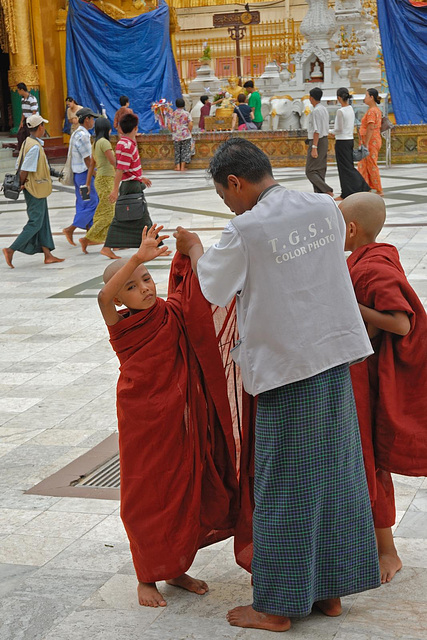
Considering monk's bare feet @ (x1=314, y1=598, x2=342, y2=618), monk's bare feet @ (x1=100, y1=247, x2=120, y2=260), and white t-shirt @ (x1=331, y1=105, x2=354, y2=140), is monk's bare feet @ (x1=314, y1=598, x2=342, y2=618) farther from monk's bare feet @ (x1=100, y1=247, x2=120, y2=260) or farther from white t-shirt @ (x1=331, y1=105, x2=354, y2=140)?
white t-shirt @ (x1=331, y1=105, x2=354, y2=140)

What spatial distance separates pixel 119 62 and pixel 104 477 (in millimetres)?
20037

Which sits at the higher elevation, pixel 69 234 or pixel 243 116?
pixel 243 116

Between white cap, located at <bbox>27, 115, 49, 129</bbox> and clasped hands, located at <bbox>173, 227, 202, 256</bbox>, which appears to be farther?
white cap, located at <bbox>27, 115, 49, 129</bbox>

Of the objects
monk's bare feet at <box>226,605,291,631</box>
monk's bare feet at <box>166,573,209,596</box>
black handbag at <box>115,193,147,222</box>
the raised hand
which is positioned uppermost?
the raised hand

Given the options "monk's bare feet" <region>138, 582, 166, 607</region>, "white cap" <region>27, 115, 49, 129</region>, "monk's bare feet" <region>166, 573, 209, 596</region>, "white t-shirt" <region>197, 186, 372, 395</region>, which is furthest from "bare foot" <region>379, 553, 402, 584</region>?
"white cap" <region>27, 115, 49, 129</region>

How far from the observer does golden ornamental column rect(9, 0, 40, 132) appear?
23780 mm

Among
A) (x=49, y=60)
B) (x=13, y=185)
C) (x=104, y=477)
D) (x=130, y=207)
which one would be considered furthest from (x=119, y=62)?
(x=104, y=477)

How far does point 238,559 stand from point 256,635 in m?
0.30

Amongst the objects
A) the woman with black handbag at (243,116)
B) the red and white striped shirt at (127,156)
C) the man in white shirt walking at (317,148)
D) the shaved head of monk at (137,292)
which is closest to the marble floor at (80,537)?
the shaved head of monk at (137,292)

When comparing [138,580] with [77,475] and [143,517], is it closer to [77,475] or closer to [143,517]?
[143,517]

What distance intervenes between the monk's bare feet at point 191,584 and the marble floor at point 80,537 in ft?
0.08

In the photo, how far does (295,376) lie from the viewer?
2572 mm

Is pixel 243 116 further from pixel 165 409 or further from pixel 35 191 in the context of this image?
pixel 165 409

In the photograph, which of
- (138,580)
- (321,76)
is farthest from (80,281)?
(321,76)
